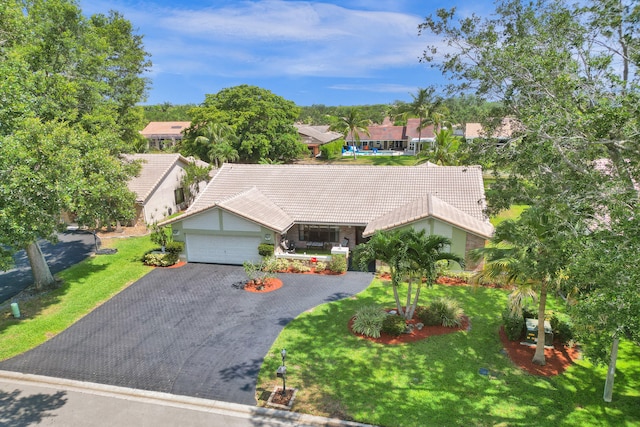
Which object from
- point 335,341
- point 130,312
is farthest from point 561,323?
point 130,312

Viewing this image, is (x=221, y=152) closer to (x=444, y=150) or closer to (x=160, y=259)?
(x=160, y=259)

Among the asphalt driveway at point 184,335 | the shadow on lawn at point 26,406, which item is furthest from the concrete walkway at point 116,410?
the asphalt driveway at point 184,335

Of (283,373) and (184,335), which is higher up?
(283,373)

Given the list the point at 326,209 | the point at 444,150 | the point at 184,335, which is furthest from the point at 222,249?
the point at 444,150

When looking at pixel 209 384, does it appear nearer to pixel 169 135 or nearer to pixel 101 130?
pixel 101 130

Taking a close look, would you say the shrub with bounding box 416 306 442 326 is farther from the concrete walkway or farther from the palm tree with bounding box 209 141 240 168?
the palm tree with bounding box 209 141 240 168

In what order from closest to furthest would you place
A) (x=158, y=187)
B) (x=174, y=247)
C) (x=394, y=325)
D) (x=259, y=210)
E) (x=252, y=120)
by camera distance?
(x=394, y=325), (x=174, y=247), (x=259, y=210), (x=158, y=187), (x=252, y=120)

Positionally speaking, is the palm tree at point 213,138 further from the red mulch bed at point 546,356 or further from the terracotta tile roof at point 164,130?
the terracotta tile roof at point 164,130
